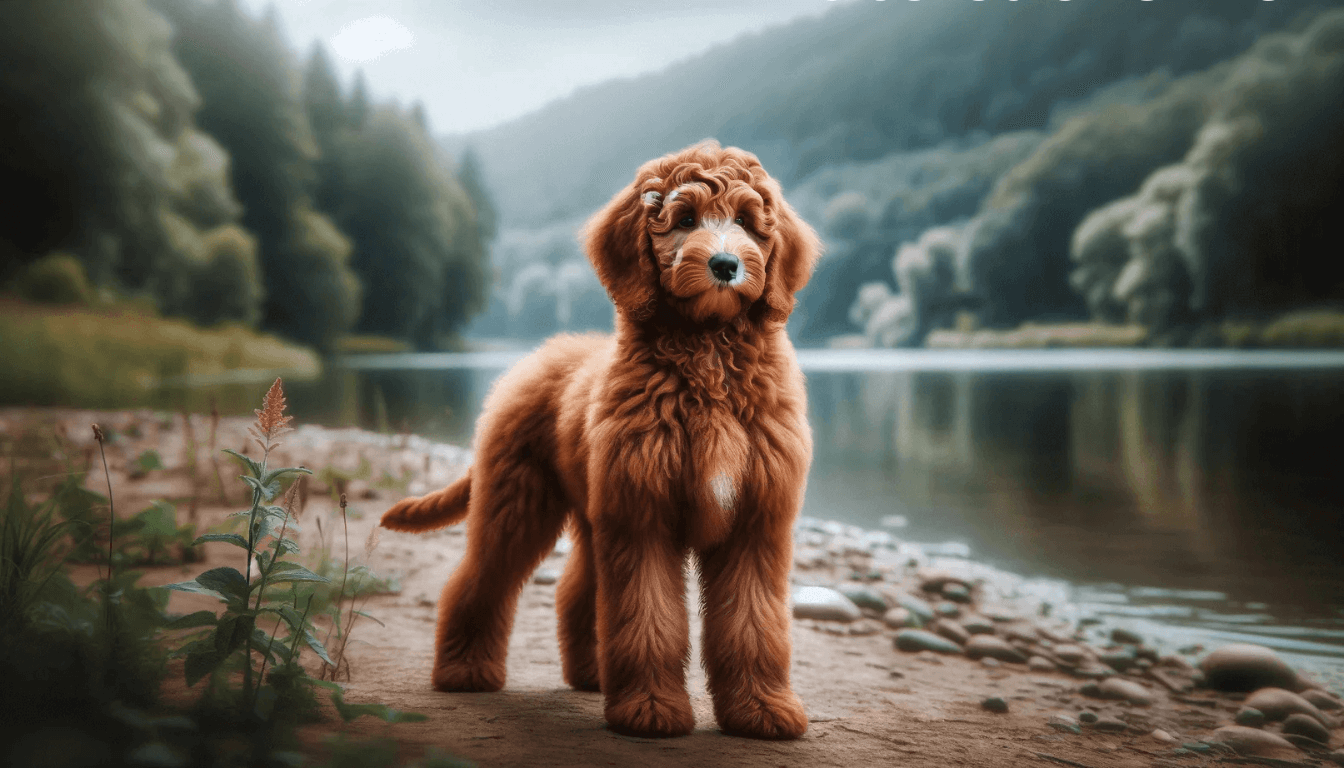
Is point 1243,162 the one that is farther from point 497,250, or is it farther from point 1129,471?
point 497,250

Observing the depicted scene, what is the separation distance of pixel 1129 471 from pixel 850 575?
6.70 m

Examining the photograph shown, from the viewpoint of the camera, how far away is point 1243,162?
26.7 m

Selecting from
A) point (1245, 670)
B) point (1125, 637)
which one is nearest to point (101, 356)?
point (1125, 637)

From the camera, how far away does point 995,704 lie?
405cm

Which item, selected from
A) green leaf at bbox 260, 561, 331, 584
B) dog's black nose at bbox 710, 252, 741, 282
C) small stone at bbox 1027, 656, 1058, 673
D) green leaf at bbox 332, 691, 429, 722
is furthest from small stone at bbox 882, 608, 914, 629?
green leaf at bbox 260, 561, 331, 584

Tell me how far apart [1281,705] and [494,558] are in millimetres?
4017

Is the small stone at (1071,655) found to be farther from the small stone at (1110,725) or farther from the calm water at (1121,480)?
the small stone at (1110,725)

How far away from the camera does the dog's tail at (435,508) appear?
405 centimetres

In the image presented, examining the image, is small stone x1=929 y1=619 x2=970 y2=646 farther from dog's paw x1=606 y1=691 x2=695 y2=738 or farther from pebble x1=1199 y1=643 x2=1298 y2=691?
dog's paw x1=606 y1=691 x2=695 y2=738

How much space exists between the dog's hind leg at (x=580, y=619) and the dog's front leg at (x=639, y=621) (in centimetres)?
63

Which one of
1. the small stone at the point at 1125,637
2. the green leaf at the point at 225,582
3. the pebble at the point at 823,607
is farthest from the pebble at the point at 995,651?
the green leaf at the point at 225,582

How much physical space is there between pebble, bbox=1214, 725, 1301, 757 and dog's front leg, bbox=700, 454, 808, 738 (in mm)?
2029

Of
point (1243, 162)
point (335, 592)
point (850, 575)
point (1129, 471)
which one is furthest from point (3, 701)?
point (1243, 162)

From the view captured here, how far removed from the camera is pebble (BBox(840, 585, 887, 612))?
5.97m
